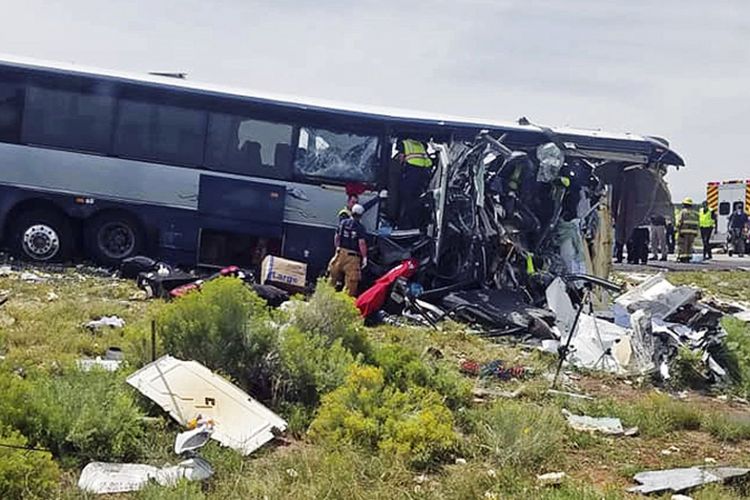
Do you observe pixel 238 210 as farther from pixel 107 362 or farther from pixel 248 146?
pixel 107 362

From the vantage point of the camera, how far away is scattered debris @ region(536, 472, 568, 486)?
4707mm

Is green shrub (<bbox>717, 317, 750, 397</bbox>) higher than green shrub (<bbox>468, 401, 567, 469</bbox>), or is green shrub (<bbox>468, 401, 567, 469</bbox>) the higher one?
green shrub (<bbox>717, 317, 750, 397</bbox>)

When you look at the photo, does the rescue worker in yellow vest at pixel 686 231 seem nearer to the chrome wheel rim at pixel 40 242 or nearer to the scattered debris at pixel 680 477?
the chrome wheel rim at pixel 40 242

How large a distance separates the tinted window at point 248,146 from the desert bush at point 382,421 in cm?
767

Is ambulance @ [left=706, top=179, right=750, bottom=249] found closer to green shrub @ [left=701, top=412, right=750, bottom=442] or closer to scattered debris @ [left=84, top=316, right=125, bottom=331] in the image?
green shrub @ [left=701, top=412, right=750, bottom=442]

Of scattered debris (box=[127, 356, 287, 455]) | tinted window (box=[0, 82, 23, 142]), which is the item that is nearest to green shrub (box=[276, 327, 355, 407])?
scattered debris (box=[127, 356, 287, 455])

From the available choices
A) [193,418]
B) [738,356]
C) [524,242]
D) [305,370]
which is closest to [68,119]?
[524,242]

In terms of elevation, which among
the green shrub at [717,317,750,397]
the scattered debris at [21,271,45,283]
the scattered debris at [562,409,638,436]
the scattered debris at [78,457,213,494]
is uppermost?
the green shrub at [717,317,750,397]

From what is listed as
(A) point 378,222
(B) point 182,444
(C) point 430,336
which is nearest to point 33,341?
(B) point 182,444

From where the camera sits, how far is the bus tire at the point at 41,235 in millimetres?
12414

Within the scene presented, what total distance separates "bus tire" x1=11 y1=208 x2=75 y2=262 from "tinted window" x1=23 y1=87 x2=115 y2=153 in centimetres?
107

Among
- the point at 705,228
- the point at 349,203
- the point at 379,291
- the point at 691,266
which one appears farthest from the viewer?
the point at 705,228

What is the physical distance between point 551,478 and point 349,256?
6749 millimetres

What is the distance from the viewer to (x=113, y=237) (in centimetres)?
1271
